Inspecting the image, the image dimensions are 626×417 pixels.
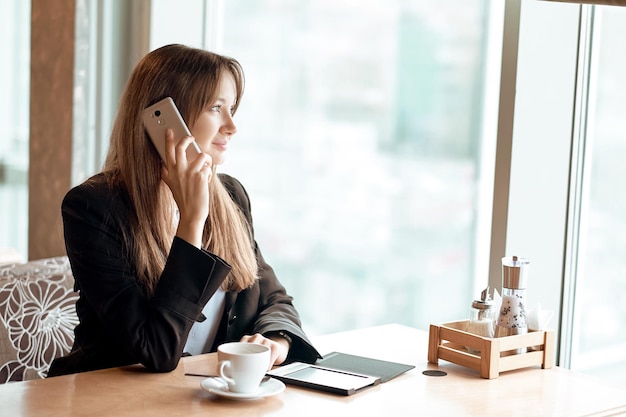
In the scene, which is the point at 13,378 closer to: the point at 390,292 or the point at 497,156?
the point at 497,156

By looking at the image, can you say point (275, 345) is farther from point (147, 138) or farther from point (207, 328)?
point (147, 138)

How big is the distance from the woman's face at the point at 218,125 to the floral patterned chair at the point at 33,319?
26.6 inches

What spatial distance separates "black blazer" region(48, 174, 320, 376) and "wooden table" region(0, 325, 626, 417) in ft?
0.23

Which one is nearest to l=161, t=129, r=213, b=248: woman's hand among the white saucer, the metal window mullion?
the white saucer

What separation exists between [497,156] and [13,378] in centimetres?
128

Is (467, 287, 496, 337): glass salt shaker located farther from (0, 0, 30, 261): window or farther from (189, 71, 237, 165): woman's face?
(0, 0, 30, 261): window

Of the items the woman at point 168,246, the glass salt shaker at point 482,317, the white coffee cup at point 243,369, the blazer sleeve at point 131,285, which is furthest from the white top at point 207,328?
the glass salt shaker at point 482,317

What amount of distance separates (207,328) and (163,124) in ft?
1.41

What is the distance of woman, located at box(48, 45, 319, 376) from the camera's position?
4.83ft

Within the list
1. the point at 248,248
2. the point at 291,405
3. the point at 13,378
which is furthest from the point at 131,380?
the point at 13,378

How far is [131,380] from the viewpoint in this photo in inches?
53.9

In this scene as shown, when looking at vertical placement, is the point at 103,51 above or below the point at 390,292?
above

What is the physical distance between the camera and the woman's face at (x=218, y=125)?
1.68 metres

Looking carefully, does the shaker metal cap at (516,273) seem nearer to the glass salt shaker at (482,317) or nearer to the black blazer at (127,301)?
the glass salt shaker at (482,317)
